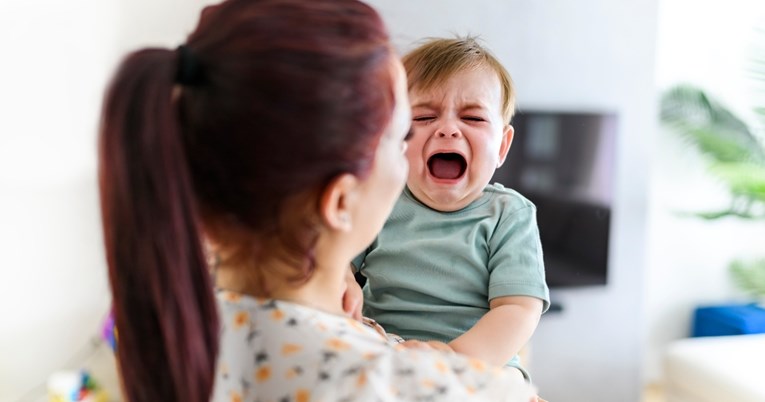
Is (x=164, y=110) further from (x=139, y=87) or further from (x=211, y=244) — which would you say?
(x=211, y=244)

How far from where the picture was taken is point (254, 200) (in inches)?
27.3

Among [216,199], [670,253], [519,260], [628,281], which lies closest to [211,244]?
[216,199]

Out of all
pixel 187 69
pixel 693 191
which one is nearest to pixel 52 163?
pixel 187 69

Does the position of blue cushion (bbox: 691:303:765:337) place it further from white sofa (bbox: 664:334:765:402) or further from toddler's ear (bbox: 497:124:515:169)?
toddler's ear (bbox: 497:124:515:169)

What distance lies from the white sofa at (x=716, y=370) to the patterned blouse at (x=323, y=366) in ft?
7.20

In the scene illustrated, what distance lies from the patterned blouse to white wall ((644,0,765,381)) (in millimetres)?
3442

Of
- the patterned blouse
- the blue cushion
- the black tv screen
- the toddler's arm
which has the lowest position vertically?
the blue cushion

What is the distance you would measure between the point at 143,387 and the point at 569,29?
2.92m

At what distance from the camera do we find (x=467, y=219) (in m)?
1.12

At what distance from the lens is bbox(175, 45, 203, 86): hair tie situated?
0.67m

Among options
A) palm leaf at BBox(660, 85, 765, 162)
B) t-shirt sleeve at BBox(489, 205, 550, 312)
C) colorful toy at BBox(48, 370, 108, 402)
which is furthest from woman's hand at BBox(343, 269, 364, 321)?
palm leaf at BBox(660, 85, 765, 162)

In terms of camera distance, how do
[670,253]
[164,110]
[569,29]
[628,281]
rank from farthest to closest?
[670,253] → [628,281] → [569,29] → [164,110]

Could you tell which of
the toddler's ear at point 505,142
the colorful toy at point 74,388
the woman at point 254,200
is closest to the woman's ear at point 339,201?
the woman at point 254,200

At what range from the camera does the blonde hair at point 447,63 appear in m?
1.12
